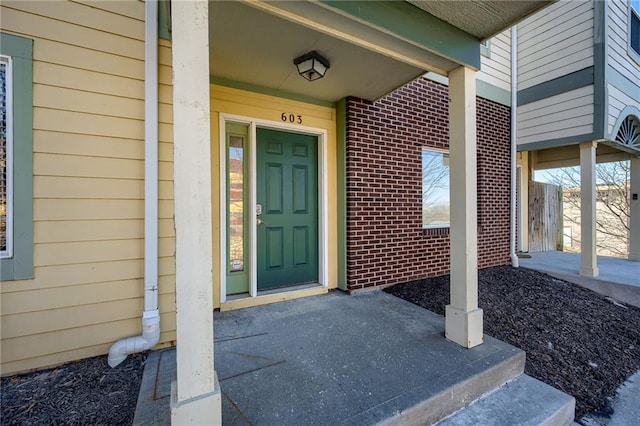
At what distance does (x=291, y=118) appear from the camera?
129 inches

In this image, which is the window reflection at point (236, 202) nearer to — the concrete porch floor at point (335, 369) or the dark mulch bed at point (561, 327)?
the concrete porch floor at point (335, 369)

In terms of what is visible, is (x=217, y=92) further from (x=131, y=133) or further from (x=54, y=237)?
(x=54, y=237)

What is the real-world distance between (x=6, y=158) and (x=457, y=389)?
316 centimetres

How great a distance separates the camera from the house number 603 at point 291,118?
10.6 feet

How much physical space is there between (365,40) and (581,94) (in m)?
4.79

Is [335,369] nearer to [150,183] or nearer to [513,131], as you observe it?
[150,183]

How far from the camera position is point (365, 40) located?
197 centimetres

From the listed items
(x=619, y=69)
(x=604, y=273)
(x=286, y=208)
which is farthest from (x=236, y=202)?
(x=619, y=69)

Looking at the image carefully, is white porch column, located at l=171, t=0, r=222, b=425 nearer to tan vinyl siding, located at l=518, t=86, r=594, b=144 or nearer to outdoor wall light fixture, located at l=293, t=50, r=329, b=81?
outdoor wall light fixture, located at l=293, t=50, r=329, b=81

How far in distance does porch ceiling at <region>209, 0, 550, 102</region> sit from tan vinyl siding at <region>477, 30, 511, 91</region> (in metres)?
3.07

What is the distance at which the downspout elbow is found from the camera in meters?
2.02

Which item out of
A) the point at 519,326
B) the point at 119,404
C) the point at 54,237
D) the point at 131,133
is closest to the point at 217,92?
the point at 131,133

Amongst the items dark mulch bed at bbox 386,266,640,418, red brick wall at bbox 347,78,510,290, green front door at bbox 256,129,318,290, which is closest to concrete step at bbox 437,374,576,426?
dark mulch bed at bbox 386,266,640,418

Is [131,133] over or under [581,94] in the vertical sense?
under
